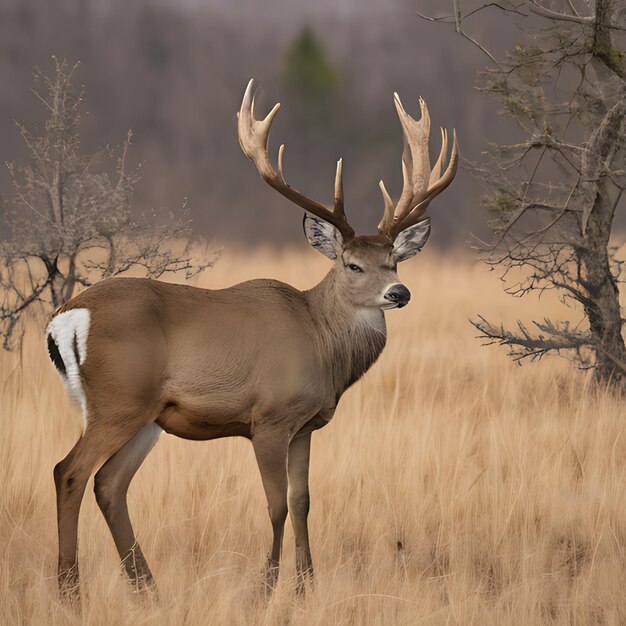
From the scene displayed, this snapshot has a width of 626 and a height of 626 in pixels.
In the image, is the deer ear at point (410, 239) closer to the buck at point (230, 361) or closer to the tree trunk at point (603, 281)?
the buck at point (230, 361)

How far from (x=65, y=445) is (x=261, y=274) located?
8265mm

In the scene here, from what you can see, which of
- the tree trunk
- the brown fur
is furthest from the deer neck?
the tree trunk

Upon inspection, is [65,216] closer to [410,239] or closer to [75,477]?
[410,239]

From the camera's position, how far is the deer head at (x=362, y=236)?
17.6 feet

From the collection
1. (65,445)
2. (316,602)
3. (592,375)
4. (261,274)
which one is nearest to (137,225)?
(65,445)

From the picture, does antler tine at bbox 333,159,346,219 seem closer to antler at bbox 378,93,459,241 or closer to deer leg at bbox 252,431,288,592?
antler at bbox 378,93,459,241

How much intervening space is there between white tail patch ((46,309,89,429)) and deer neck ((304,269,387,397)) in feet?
3.86

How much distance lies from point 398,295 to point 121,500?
1631 mm

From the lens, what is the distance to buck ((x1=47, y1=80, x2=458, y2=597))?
4832mm

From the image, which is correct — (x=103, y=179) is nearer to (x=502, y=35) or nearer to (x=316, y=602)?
(x=316, y=602)

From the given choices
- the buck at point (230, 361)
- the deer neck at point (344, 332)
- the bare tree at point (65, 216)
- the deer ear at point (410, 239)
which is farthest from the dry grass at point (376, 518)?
the deer ear at point (410, 239)

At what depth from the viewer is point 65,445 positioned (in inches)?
270

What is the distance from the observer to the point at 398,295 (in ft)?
17.0

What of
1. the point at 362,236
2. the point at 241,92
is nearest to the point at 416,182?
the point at 362,236
